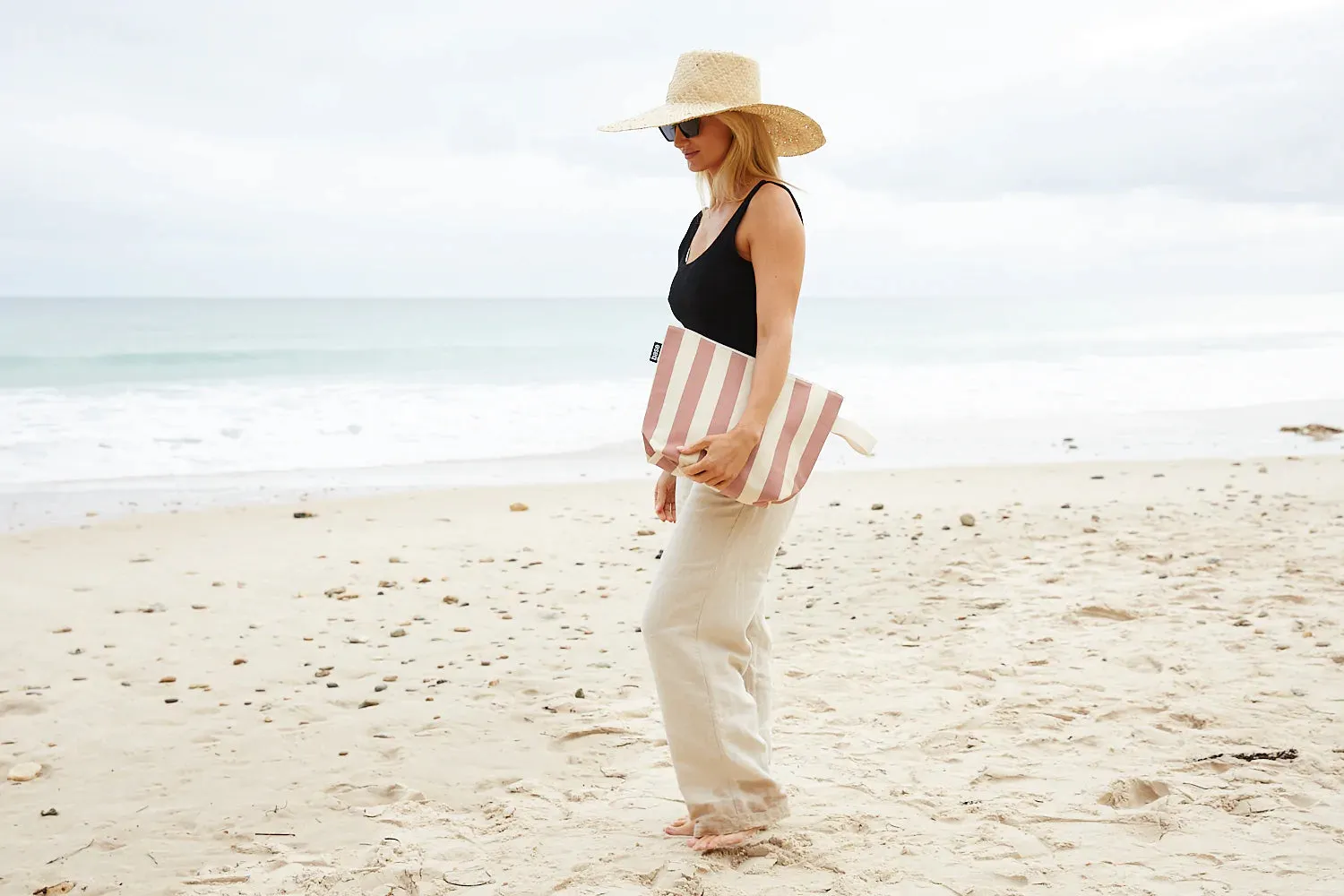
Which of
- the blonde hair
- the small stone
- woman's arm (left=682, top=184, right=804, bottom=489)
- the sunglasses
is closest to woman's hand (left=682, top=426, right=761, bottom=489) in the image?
woman's arm (left=682, top=184, right=804, bottom=489)

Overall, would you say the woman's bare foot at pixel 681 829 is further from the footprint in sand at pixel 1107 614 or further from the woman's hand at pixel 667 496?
the footprint in sand at pixel 1107 614

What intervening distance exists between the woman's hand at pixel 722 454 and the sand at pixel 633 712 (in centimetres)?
97

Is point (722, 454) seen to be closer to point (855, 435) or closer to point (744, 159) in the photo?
point (855, 435)

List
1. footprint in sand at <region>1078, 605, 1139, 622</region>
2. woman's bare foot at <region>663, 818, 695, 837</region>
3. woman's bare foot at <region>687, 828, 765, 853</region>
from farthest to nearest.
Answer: footprint in sand at <region>1078, 605, 1139, 622</region> → woman's bare foot at <region>663, 818, 695, 837</region> → woman's bare foot at <region>687, 828, 765, 853</region>

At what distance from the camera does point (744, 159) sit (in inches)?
99.8

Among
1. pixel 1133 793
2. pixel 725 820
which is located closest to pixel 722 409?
pixel 725 820

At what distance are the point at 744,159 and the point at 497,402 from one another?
15.6m

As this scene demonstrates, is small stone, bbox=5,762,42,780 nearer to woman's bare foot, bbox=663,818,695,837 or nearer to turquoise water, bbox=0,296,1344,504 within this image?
woman's bare foot, bbox=663,818,695,837

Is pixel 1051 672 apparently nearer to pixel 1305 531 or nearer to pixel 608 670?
pixel 608 670

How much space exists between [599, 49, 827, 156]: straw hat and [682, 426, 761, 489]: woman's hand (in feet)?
2.37

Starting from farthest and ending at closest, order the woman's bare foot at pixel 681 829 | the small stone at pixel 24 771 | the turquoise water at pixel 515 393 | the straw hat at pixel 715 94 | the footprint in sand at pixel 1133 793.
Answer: the turquoise water at pixel 515 393, the small stone at pixel 24 771, the footprint in sand at pixel 1133 793, the woman's bare foot at pixel 681 829, the straw hat at pixel 715 94

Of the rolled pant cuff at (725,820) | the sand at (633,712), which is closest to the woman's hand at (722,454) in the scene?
the rolled pant cuff at (725,820)

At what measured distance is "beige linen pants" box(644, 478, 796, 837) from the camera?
254 cm

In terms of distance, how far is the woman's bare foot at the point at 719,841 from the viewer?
2.63m
